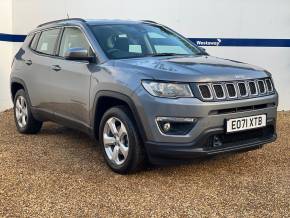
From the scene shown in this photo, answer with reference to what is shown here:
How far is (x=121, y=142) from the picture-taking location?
16.1 ft

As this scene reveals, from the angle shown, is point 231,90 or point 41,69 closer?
point 231,90

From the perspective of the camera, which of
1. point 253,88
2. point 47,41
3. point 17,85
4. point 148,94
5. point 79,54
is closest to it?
point 148,94

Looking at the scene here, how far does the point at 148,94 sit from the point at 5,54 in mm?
5976

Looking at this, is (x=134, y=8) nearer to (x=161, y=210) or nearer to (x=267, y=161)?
(x=267, y=161)

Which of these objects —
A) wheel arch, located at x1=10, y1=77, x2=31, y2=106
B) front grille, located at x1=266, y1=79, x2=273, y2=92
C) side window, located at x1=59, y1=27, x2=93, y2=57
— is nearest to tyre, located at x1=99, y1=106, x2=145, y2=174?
side window, located at x1=59, y1=27, x2=93, y2=57

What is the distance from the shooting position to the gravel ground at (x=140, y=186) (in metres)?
4.01

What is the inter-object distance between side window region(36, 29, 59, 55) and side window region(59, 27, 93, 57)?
0.27m

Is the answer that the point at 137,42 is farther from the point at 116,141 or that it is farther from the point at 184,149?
the point at 184,149

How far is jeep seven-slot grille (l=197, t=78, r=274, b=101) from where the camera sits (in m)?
4.41

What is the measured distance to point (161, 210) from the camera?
398cm

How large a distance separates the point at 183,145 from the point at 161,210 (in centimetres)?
71

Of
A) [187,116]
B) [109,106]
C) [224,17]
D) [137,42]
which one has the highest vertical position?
[224,17]

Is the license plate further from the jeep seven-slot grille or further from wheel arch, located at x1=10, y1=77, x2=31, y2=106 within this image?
wheel arch, located at x1=10, y1=77, x2=31, y2=106

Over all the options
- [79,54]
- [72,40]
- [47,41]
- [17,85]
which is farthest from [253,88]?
[17,85]
